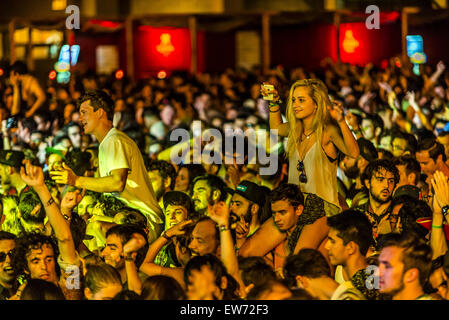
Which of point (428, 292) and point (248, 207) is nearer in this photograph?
point (428, 292)

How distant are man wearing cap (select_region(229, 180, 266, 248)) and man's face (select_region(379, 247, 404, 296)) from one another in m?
2.38

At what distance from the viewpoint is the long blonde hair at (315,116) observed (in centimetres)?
761

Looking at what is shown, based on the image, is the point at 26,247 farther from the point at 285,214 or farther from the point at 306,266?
the point at 306,266

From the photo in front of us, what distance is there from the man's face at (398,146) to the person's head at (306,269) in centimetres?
489

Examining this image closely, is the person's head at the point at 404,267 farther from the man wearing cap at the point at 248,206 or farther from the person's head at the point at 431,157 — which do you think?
the person's head at the point at 431,157

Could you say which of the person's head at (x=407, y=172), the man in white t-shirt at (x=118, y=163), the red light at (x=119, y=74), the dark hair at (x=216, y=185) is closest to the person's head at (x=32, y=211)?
the man in white t-shirt at (x=118, y=163)

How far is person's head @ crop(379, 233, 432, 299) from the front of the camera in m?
5.43

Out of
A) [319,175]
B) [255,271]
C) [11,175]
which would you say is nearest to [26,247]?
[255,271]

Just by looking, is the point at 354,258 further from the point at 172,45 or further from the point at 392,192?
→ the point at 172,45

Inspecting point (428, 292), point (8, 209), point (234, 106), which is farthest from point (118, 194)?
point (234, 106)

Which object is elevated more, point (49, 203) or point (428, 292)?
point (49, 203)

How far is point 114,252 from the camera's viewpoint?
21.8ft

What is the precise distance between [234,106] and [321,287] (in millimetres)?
10757

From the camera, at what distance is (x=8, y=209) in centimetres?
877
